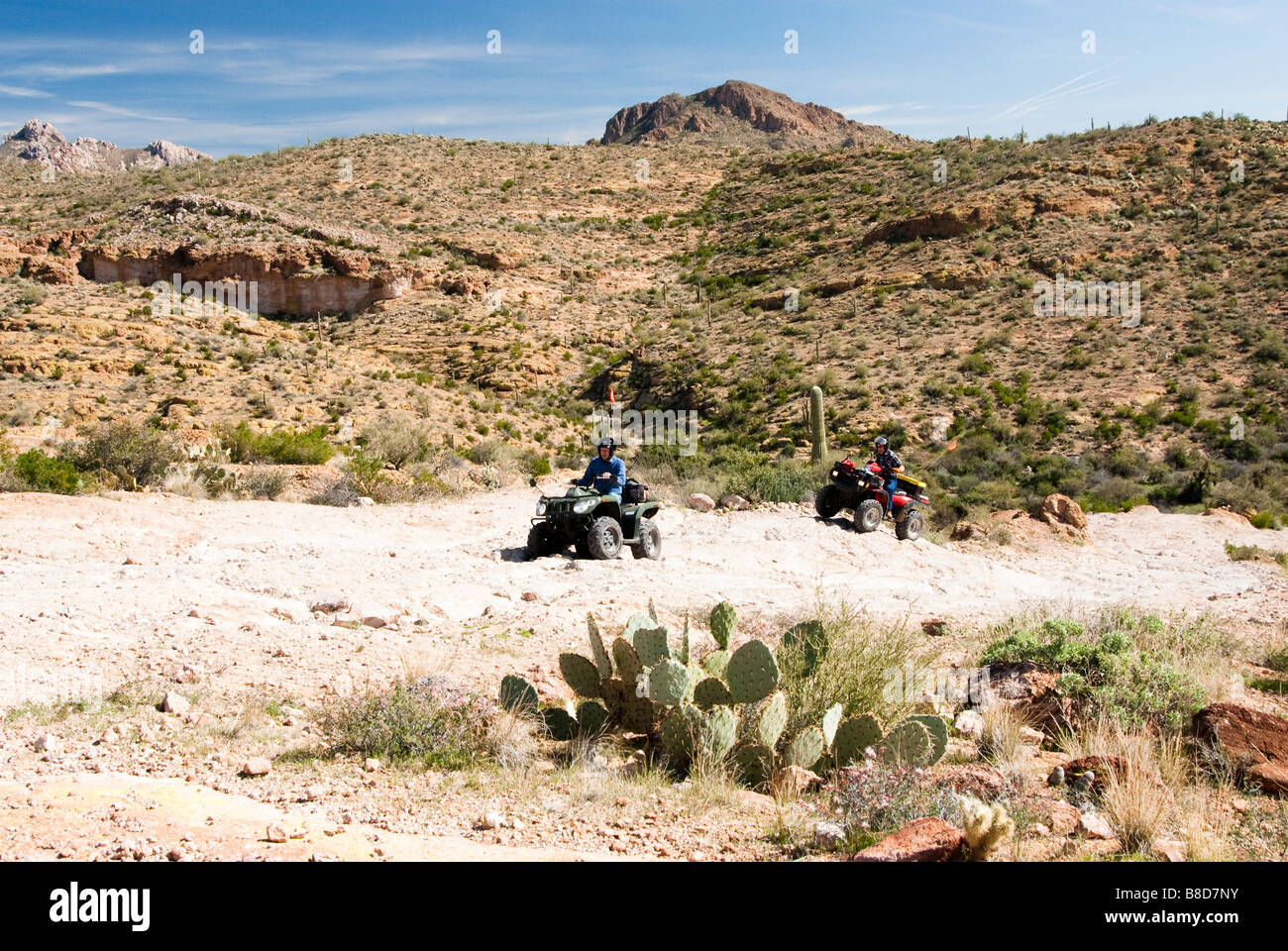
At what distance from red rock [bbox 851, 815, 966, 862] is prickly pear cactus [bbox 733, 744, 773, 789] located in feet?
4.57

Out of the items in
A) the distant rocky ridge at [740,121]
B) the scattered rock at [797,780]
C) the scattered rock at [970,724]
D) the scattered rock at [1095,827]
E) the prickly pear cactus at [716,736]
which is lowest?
the scattered rock at [970,724]

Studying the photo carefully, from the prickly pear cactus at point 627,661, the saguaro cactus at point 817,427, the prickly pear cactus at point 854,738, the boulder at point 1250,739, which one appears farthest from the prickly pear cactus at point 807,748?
the saguaro cactus at point 817,427

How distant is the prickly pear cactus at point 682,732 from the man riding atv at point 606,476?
21.2ft

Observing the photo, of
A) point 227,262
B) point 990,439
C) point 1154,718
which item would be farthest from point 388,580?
point 227,262

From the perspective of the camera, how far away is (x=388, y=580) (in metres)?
9.53

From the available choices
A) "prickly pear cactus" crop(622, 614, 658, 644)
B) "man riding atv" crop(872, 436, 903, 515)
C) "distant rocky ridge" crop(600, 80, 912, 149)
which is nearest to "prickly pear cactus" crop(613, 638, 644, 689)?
"prickly pear cactus" crop(622, 614, 658, 644)

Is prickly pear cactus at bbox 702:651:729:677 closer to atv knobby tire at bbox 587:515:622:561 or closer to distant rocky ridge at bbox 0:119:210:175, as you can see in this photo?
atv knobby tire at bbox 587:515:622:561

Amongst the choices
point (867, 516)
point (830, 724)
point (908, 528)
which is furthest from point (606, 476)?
point (830, 724)

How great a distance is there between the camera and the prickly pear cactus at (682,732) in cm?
517

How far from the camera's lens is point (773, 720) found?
5.06 m

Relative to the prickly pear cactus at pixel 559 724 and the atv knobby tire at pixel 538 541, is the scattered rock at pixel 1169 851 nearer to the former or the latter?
the prickly pear cactus at pixel 559 724

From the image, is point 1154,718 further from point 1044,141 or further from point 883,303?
point 1044,141

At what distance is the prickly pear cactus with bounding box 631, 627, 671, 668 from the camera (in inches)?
228

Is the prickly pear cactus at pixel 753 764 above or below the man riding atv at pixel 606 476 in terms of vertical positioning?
below
